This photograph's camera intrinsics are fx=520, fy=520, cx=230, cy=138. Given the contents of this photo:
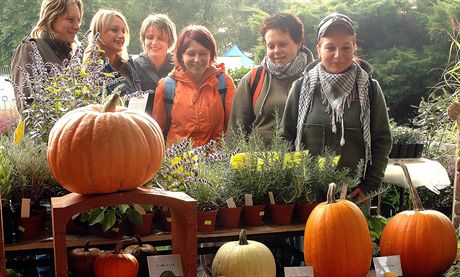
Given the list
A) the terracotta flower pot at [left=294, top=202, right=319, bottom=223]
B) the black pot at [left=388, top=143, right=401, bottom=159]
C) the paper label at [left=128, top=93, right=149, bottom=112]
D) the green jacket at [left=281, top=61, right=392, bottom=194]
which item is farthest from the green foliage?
the black pot at [left=388, top=143, right=401, bottom=159]

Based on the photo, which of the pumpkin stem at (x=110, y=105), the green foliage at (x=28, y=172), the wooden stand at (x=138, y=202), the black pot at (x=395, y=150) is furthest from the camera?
the black pot at (x=395, y=150)

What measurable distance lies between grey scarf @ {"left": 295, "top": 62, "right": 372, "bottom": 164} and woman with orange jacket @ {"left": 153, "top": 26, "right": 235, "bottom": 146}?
68cm

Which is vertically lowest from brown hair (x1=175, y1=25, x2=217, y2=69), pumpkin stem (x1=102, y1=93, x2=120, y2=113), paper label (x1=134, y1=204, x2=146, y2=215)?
paper label (x1=134, y1=204, x2=146, y2=215)

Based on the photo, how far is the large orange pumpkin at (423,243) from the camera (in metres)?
2.00

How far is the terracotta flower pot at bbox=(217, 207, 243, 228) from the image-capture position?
200 centimetres

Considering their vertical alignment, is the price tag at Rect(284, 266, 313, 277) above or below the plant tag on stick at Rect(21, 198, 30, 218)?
below

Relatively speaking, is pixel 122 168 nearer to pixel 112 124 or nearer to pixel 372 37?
pixel 112 124

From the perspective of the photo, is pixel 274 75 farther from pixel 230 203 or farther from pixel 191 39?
pixel 230 203

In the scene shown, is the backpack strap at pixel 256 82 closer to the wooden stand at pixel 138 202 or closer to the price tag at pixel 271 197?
the price tag at pixel 271 197

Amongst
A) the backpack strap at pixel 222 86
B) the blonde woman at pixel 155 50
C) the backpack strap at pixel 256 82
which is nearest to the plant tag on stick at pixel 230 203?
the backpack strap at pixel 256 82

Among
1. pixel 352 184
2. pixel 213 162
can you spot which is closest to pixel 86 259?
pixel 213 162

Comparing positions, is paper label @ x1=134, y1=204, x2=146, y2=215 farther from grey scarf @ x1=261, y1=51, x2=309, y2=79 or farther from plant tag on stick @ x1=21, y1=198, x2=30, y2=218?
grey scarf @ x1=261, y1=51, x2=309, y2=79

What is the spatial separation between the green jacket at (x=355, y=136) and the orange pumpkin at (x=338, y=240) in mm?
822

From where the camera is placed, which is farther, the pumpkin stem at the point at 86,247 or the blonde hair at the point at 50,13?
the blonde hair at the point at 50,13
